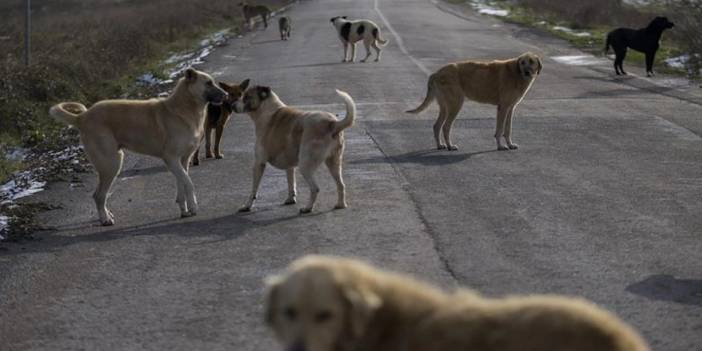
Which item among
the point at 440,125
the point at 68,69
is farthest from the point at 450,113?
the point at 68,69

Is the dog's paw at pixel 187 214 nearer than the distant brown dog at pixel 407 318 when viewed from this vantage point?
No

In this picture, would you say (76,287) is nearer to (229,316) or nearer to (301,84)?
(229,316)

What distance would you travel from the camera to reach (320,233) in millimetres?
10109

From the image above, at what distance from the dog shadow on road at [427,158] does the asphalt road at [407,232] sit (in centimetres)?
4

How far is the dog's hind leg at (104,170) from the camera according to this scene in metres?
11.0

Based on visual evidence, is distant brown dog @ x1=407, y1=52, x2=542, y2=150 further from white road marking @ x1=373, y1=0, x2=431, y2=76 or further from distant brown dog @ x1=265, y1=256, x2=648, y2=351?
distant brown dog @ x1=265, y1=256, x2=648, y2=351

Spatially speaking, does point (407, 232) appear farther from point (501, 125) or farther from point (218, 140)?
point (501, 125)

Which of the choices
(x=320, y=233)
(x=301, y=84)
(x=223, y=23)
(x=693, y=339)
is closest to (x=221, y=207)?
(x=320, y=233)

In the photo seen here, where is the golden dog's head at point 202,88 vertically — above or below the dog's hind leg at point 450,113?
above

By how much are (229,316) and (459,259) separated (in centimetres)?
213

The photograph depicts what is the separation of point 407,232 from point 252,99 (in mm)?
2741

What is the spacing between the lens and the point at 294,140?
11.4 meters

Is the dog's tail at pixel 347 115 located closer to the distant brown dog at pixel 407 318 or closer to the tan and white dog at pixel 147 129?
the tan and white dog at pixel 147 129

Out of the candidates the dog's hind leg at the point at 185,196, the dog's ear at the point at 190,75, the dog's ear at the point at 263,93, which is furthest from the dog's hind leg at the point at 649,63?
the dog's hind leg at the point at 185,196
